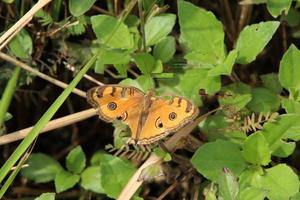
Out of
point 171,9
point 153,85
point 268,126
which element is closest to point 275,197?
point 268,126

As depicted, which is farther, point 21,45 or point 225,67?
point 21,45

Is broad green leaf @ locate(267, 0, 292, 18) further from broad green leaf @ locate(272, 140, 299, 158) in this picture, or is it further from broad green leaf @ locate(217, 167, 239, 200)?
broad green leaf @ locate(217, 167, 239, 200)

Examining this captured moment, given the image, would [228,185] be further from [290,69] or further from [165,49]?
[165,49]

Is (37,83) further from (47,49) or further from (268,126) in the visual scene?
(268,126)

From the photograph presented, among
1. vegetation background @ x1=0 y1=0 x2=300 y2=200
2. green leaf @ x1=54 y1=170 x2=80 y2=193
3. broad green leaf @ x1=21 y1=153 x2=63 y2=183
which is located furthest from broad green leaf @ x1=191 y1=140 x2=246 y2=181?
broad green leaf @ x1=21 y1=153 x2=63 y2=183

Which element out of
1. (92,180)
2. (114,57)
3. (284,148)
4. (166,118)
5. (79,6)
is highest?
(79,6)

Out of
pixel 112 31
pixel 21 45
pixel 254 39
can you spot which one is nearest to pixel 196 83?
pixel 254 39
